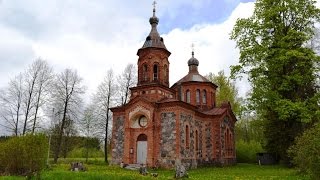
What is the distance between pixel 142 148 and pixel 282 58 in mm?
12097

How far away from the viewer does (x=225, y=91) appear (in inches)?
1652

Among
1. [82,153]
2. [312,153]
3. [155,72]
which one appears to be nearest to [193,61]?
[155,72]

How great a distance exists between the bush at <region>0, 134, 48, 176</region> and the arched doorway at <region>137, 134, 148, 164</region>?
11.4m

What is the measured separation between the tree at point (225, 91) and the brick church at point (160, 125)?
10.1m

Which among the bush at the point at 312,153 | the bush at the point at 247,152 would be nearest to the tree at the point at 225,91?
the bush at the point at 247,152

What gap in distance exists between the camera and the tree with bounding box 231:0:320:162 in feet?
73.6

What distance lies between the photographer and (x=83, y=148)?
42.9m

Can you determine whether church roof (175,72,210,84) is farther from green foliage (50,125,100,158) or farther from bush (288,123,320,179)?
bush (288,123,320,179)

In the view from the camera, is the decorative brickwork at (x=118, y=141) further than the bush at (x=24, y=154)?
Yes

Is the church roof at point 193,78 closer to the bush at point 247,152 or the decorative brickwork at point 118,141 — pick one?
the decorative brickwork at point 118,141

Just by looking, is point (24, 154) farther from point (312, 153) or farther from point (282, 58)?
point (282, 58)

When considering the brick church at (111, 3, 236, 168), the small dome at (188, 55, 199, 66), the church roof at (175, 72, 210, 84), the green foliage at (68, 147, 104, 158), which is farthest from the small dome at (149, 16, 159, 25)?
the green foliage at (68, 147, 104, 158)

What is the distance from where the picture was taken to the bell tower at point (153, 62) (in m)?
26.8

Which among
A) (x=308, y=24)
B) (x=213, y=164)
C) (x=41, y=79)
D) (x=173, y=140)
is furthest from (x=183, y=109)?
(x=41, y=79)
